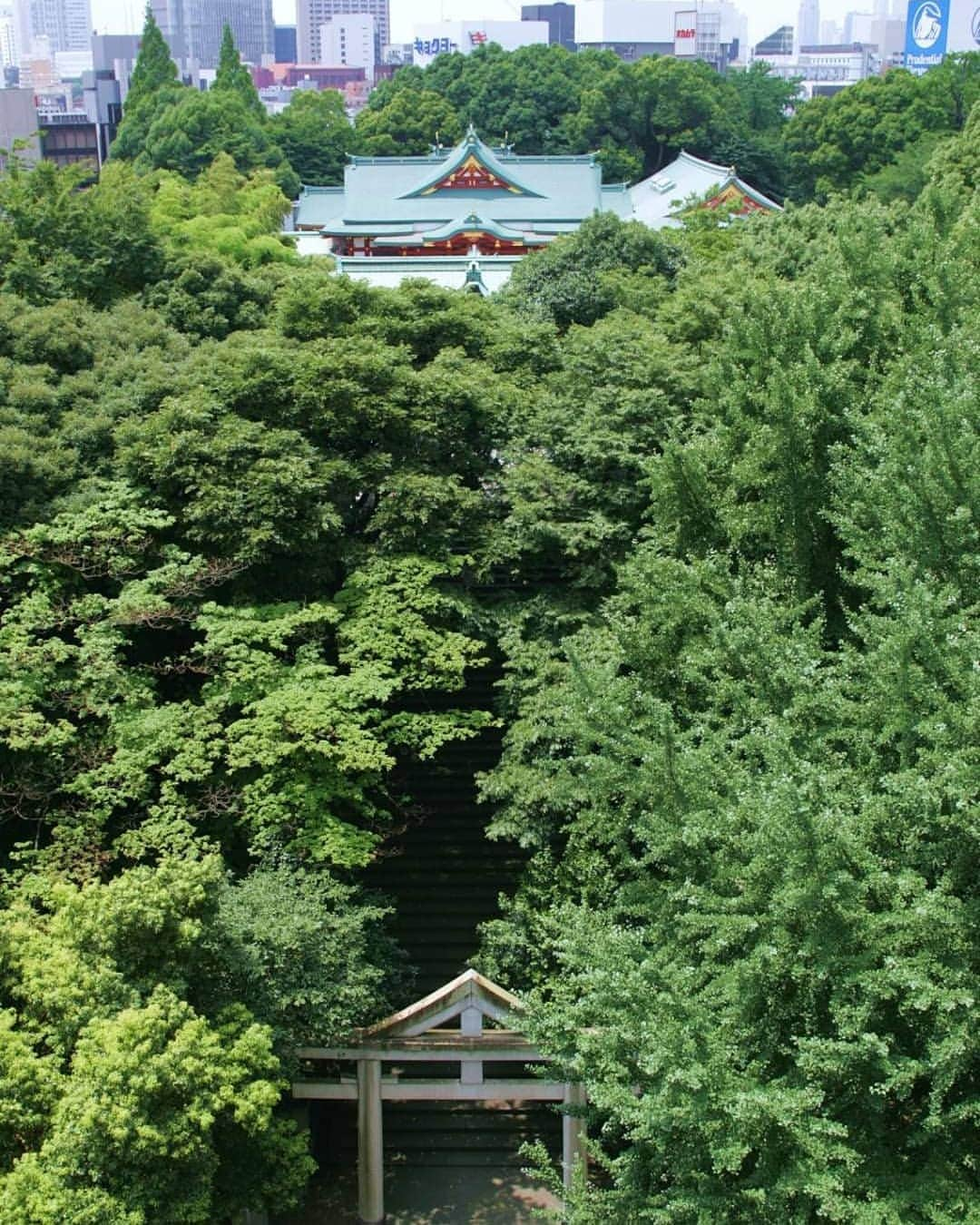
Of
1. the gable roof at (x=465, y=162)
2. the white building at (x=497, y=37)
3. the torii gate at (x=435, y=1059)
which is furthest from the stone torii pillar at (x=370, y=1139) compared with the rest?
the white building at (x=497, y=37)

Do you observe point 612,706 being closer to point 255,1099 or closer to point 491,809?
point 255,1099

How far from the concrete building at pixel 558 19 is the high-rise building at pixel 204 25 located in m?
57.5

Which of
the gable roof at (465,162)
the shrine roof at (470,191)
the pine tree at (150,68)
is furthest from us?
the pine tree at (150,68)

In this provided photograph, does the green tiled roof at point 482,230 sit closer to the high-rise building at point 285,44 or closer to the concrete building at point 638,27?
the concrete building at point 638,27

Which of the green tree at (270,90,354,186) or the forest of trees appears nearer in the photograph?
the forest of trees

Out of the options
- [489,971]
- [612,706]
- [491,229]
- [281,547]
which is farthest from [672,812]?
[491,229]

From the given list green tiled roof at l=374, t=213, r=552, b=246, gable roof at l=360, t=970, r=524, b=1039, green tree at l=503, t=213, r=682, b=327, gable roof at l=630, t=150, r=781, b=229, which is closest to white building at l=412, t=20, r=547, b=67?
gable roof at l=630, t=150, r=781, b=229

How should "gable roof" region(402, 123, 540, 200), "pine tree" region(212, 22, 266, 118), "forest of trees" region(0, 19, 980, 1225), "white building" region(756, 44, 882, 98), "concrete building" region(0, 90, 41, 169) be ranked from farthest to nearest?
1. "white building" region(756, 44, 882, 98)
2. "concrete building" region(0, 90, 41, 169)
3. "pine tree" region(212, 22, 266, 118)
4. "gable roof" region(402, 123, 540, 200)
5. "forest of trees" region(0, 19, 980, 1225)

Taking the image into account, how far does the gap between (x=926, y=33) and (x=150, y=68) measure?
44647 millimetres

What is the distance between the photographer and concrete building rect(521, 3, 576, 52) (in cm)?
12600

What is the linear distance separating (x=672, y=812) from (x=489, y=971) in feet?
9.93

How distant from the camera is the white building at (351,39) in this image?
162 metres

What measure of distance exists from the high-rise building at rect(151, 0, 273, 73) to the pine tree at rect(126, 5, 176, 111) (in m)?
118

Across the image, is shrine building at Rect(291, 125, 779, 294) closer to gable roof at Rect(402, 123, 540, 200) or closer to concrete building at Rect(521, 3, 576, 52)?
gable roof at Rect(402, 123, 540, 200)
